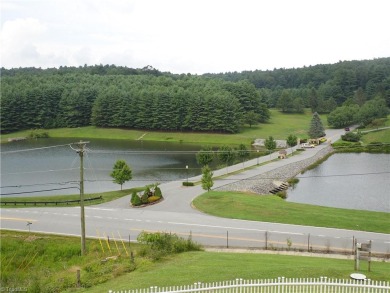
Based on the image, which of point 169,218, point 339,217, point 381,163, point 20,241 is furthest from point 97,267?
point 381,163

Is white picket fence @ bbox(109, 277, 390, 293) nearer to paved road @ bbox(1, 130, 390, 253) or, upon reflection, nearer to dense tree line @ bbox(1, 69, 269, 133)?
paved road @ bbox(1, 130, 390, 253)

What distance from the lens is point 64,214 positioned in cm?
3369

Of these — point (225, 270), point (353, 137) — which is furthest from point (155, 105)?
point (225, 270)

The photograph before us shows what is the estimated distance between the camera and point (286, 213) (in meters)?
31.5

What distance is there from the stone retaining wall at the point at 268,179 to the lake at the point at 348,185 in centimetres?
140

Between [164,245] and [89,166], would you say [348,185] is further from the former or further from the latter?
[89,166]

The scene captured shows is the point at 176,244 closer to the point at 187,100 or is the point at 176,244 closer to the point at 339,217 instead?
the point at 339,217

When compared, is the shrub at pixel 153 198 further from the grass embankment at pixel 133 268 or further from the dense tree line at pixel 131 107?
the dense tree line at pixel 131 107

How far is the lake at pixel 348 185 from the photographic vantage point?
40.3 meters

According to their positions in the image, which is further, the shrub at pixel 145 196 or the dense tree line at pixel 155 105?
the dense tree line at pixel 155 105

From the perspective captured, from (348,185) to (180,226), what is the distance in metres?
24.7

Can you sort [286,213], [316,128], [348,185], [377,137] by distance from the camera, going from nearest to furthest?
1. [286,213]
2. [348,185]
3. [377,137]
4. [316,128]

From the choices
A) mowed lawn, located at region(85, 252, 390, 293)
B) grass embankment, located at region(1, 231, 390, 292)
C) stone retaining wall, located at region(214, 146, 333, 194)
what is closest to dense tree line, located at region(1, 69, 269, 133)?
stone retaining wall, located at region(214, 146, 333, 194)

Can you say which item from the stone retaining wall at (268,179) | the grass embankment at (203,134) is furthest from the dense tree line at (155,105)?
the stone retaining wall at (268,179)
